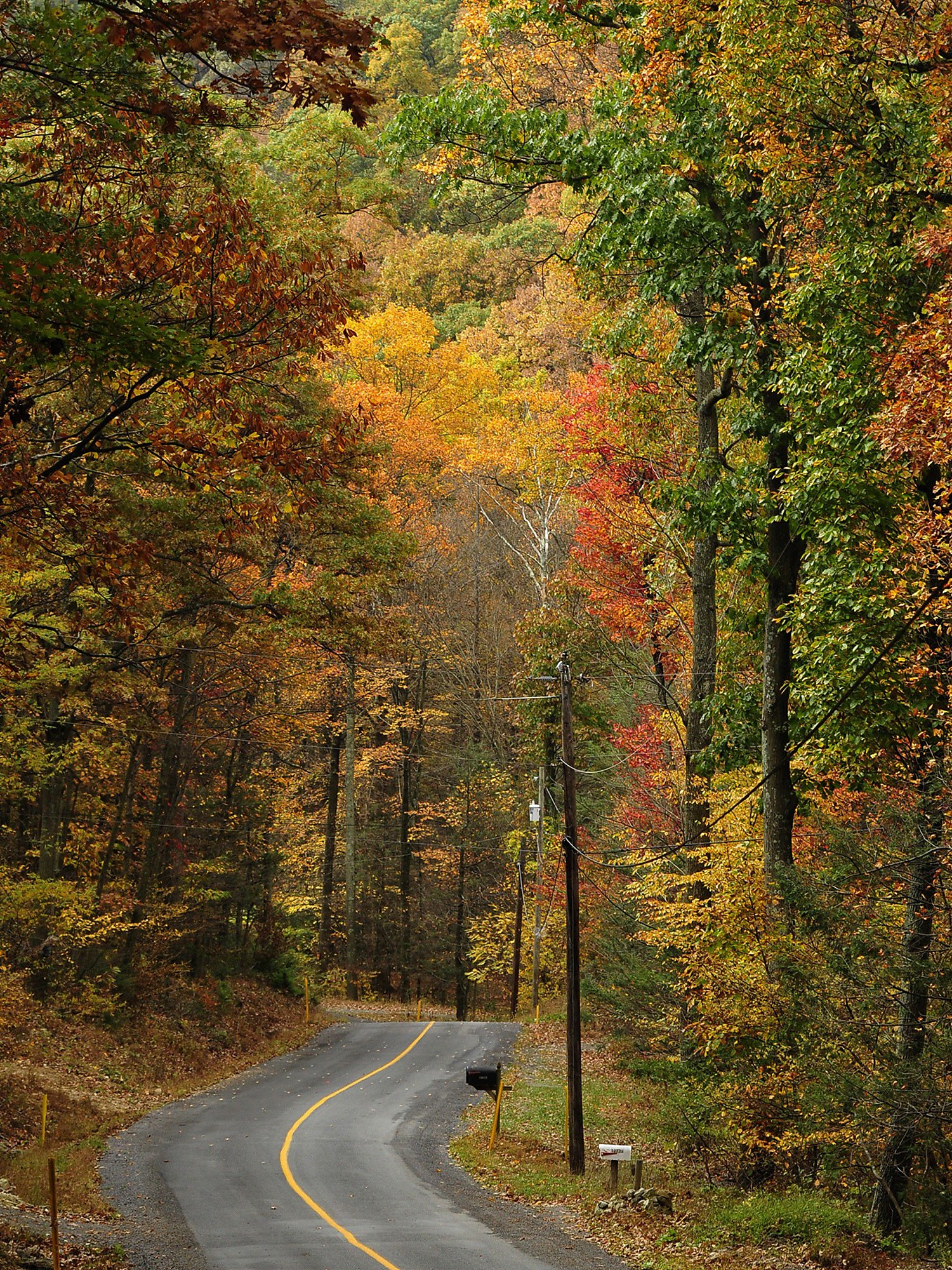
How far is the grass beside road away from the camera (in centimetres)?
1181

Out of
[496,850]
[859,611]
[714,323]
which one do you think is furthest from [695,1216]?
[496,850]

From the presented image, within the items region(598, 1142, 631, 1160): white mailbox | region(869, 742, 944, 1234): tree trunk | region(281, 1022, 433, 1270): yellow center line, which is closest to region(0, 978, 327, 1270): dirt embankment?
region(281, 1022, 433, 1270): yellow center line

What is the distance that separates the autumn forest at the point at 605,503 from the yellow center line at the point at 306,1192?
15.2 ft

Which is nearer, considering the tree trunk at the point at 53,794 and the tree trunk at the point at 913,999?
the tree trunk at the point at 913,999

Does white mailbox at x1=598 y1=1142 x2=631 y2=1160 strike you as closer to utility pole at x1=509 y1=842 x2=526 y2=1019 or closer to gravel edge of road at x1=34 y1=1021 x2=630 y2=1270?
gravel edge of road at x1=34 y1=1021 x2=630 y2=1270

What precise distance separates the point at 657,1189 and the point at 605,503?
15763 millimetres

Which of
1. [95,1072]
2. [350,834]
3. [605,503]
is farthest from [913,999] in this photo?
[350,834]

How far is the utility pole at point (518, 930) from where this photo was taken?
40.4 m

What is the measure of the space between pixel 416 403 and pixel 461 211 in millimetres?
20947

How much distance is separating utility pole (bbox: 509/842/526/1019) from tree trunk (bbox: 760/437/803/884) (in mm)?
25935

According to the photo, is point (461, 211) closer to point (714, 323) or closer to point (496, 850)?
point (496, 850)

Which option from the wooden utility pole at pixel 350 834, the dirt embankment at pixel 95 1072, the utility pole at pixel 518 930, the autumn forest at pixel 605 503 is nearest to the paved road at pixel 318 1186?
the dirt embankment at pixel 95 1072

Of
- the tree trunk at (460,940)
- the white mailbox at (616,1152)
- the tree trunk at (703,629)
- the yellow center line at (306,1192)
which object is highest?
the tree trunk at (703,629)

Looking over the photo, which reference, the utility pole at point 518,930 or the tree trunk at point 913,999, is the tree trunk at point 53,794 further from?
the utility pole at point 518,930
